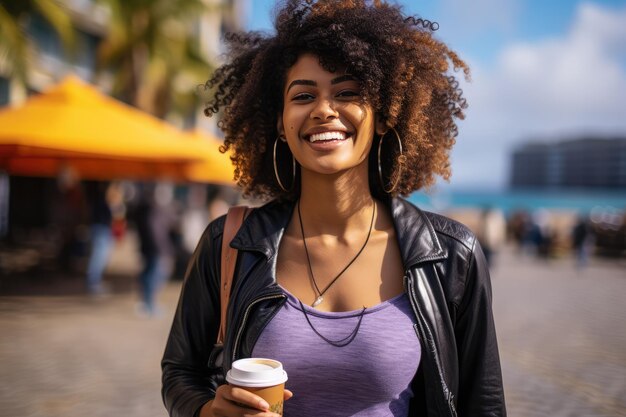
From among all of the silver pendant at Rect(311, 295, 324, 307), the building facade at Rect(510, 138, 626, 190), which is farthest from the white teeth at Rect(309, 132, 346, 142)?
the building facade at Rect(510, 138, 626, 190)

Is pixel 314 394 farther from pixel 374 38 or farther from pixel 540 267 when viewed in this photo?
pixel 540 267

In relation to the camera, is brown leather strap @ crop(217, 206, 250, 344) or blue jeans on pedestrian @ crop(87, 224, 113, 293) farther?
blue jeans on pedestrian @ crop(87, 224, 113, 293)

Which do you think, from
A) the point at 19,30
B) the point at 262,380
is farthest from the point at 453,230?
the point at 19,30

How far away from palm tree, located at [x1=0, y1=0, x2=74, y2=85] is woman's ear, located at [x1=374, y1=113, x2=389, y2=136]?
706 cm

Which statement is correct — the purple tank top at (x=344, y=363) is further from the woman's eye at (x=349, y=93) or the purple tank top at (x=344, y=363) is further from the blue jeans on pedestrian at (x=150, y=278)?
the blue jeans on pedestrian at (x=150, y=278)

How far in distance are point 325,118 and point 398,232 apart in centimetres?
45

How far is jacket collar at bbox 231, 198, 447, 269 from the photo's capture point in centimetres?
181

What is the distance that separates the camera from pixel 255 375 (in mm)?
1387

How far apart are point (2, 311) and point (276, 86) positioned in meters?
7.18

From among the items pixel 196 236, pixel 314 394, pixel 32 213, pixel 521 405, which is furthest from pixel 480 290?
pixel 32 213

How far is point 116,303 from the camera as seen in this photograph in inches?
343

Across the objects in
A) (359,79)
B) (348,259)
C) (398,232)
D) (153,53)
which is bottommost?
(348,259)

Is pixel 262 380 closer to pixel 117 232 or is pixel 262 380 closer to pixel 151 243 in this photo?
pixel 151 243

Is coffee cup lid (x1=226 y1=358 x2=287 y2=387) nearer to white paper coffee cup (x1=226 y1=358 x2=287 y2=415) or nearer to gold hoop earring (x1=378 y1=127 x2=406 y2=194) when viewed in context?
white paper coffee cup (x1=226 y1=358 x2=287 y2=415)
